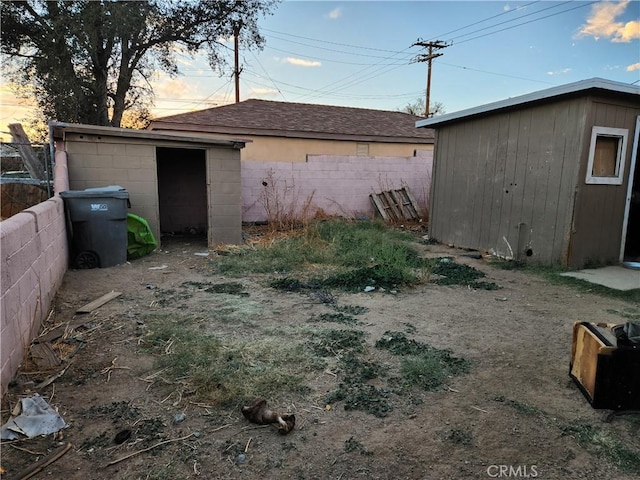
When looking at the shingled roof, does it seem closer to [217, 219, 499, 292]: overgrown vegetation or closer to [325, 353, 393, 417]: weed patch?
[217, 219, 499, 292]: overgrown vegetation

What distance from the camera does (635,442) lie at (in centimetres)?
200

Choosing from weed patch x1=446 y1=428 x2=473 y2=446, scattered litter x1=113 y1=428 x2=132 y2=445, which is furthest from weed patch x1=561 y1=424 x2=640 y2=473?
scattered litter x1=113 y1=428 x2=132 y2=445

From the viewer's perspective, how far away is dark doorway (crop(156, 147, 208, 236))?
9.36m

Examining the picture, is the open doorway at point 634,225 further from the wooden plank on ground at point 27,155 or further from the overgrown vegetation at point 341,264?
the wooden plank on ground at point 27,155

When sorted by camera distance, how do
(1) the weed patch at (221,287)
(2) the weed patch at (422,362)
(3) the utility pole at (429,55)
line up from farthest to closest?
1. (3) the utility pole at (429,55)
2. (1) the weed patch at (221,287)
3. (2) the weed patch at (422,362)

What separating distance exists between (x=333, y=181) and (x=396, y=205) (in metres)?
1.96

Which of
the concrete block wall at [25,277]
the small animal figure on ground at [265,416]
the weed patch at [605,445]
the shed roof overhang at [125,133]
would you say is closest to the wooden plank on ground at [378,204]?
the shed roof overhang at [125,133]

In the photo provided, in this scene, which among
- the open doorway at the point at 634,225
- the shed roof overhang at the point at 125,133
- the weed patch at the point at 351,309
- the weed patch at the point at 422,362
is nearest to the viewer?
the weed patch at the point at 422,362

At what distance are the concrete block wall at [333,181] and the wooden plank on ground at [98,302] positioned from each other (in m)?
5.98

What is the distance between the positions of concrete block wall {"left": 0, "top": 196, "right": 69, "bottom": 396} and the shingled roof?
6840mm

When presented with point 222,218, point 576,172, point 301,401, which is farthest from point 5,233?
point 576,172

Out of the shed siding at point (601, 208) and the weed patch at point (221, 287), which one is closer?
the weed patch at point (221, 287)

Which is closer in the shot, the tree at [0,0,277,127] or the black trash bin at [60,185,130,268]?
the black trash bin at [60,185,130,268]

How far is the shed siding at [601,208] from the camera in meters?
5.45
